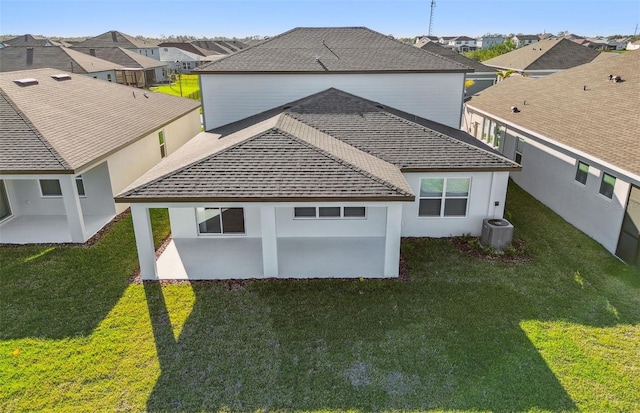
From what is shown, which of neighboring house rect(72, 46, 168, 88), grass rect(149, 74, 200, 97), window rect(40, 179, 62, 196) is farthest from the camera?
neighboring house rect(72, 46, 168, 88)

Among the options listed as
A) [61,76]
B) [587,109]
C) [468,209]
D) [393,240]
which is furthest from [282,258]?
[61,76]

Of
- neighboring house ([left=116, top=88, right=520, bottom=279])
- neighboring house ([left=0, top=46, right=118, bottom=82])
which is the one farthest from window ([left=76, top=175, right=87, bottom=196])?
neighboring house ([left=0, top=46, right=118, bottom=82])

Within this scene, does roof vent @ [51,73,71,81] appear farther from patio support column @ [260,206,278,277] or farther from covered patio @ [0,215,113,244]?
patio support column @ [260,206,278,277]

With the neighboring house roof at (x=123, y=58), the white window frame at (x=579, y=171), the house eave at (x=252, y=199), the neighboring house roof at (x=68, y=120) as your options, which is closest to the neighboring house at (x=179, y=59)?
the neighboring house roof at (x=123, y=58)

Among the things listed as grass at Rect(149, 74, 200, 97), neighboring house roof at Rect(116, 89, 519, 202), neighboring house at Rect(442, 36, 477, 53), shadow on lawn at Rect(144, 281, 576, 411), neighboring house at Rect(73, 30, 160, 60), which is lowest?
shadow on lawn at Rect(144, 281, 576, 411)

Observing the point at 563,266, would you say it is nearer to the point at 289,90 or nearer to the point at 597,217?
the point at 597,217

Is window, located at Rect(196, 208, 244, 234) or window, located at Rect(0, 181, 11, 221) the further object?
window, located at Rect(0, 181, 11, 221)
